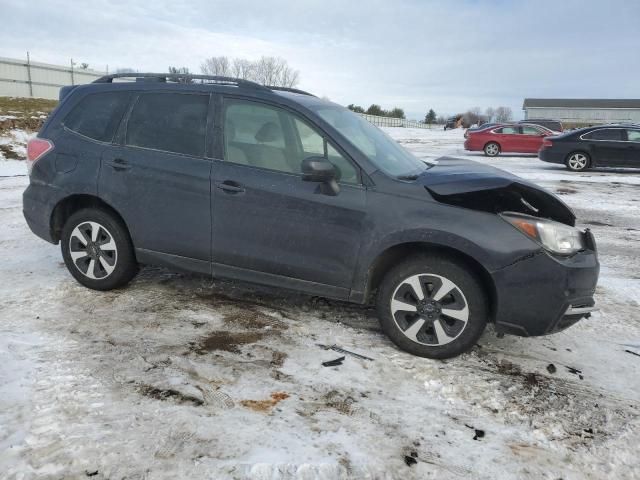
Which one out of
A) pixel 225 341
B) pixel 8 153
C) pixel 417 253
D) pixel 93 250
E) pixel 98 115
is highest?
pixel 98 115

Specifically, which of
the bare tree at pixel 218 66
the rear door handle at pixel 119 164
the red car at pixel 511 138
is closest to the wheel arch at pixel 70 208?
the rear door handle at pixel 119 164

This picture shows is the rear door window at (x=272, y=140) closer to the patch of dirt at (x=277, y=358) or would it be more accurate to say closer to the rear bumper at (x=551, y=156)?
the patch of dirt at (x=277, y=358)

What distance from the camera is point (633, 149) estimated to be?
14914 millimetres

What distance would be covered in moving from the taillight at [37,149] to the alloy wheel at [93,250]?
773 mm

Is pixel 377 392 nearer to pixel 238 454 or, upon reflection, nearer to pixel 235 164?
pixel 238 454

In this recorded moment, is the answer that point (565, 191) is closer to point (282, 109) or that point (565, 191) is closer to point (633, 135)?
point (633, 135)

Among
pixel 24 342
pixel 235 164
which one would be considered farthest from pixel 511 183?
pixel 24 342

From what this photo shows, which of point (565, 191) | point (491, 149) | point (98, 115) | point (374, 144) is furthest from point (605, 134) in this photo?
point (98, 115)

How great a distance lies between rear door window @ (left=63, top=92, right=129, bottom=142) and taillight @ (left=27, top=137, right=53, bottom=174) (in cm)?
24

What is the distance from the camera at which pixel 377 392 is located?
9.80ft

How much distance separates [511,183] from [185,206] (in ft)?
7.93

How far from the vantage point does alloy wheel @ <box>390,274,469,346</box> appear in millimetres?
3275

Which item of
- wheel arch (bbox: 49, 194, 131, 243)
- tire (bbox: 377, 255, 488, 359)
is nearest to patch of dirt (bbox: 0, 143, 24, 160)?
wheel arch (bbox: 49, 194, 131, 243)

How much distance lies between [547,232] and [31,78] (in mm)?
35712
